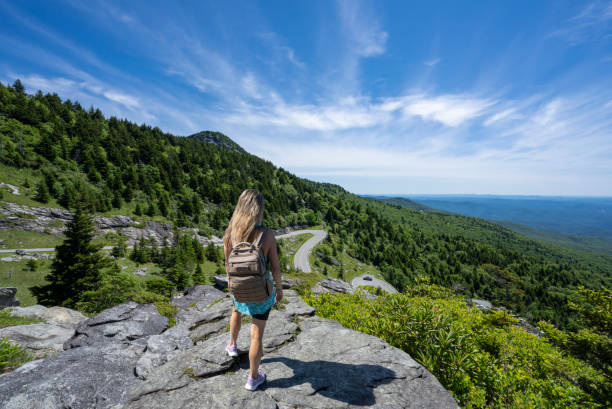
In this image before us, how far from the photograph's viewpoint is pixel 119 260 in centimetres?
3850

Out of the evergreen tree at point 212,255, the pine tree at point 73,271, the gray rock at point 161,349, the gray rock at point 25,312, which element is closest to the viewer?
the gray rock at point 161,349

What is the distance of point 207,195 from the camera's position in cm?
9900

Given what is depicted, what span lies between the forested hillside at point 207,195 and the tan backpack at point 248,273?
56.6 m

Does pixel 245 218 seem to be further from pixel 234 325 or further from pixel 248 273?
pixel 234 325

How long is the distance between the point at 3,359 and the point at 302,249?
277 ft

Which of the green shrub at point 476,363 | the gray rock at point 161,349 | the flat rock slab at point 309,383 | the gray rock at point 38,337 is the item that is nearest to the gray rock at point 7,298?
the gray rock at point 38,337

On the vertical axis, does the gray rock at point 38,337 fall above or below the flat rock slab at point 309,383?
below

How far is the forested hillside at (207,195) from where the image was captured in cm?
6184

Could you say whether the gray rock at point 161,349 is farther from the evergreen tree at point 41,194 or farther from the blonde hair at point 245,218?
the evergreen tree at point 41,194

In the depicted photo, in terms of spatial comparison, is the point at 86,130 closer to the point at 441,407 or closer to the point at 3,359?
the point at 3,359

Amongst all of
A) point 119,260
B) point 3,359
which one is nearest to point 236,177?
point 119,260

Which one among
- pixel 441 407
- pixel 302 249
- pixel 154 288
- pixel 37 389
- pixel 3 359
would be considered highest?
pixel 441 407

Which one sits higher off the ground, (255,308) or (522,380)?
(255,308)

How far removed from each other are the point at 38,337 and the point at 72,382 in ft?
20.9
